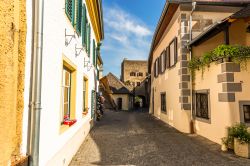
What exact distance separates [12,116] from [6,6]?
1.20m

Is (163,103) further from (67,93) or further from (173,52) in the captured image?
(67,93)

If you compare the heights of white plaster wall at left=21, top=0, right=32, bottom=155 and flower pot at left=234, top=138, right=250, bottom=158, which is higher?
white plaster wall at left=21, top=0, right=32, bottom=155

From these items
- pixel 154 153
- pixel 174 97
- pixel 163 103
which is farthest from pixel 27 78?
pixel 163 103

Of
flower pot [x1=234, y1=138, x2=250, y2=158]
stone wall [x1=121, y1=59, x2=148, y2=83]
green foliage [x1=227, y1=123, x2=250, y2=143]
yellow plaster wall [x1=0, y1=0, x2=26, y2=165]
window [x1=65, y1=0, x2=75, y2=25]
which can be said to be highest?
stone wall [x1=121, y1=59, x2=148, y2=83]

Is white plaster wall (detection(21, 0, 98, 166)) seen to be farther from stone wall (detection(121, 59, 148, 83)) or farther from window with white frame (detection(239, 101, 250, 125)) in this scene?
stone wall (detection(121, 59, 148, 83))

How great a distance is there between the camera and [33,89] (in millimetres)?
2930

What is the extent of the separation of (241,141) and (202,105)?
3139 millimetres

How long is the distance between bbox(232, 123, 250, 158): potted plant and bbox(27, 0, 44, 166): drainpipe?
5.46 meters

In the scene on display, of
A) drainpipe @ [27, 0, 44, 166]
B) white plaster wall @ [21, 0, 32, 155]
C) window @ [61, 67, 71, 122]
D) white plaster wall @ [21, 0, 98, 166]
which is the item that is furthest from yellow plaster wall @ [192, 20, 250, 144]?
white plaster wall @ [21, 0, 32, 155]

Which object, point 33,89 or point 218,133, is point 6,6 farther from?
point 218,133

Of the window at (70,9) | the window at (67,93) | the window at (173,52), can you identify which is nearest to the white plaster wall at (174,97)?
the window at (173,52)

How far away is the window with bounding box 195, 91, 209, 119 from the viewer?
866cm

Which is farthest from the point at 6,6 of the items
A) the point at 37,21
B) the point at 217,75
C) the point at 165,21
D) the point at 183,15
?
the point at 165,21

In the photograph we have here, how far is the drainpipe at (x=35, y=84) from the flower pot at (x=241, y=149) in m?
5.45
